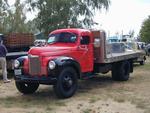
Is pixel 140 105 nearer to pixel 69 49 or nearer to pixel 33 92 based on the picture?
pixel 69 49

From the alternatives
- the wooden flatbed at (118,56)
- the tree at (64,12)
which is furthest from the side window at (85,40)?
the tree at (64,12)

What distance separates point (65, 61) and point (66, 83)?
0.67 metres

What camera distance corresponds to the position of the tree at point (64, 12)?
33.8 metres

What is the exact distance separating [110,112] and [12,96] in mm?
3823

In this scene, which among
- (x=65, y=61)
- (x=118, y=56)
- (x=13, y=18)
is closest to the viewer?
(x=65, y=61)

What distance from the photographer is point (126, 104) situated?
11.2m

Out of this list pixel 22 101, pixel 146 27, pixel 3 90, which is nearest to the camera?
pixel 22 101

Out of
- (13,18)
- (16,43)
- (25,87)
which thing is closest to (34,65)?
(25,87)

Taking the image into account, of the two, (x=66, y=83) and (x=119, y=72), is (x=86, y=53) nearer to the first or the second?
(x=66, y=83)

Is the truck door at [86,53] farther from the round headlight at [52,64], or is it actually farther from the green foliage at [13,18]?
the green foliage at [13,18]

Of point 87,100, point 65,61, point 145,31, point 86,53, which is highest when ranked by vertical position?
point 145,31

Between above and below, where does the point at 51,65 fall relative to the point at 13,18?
below

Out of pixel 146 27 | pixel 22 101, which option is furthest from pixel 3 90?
pixel 146 27

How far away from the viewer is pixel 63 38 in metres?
13.7
